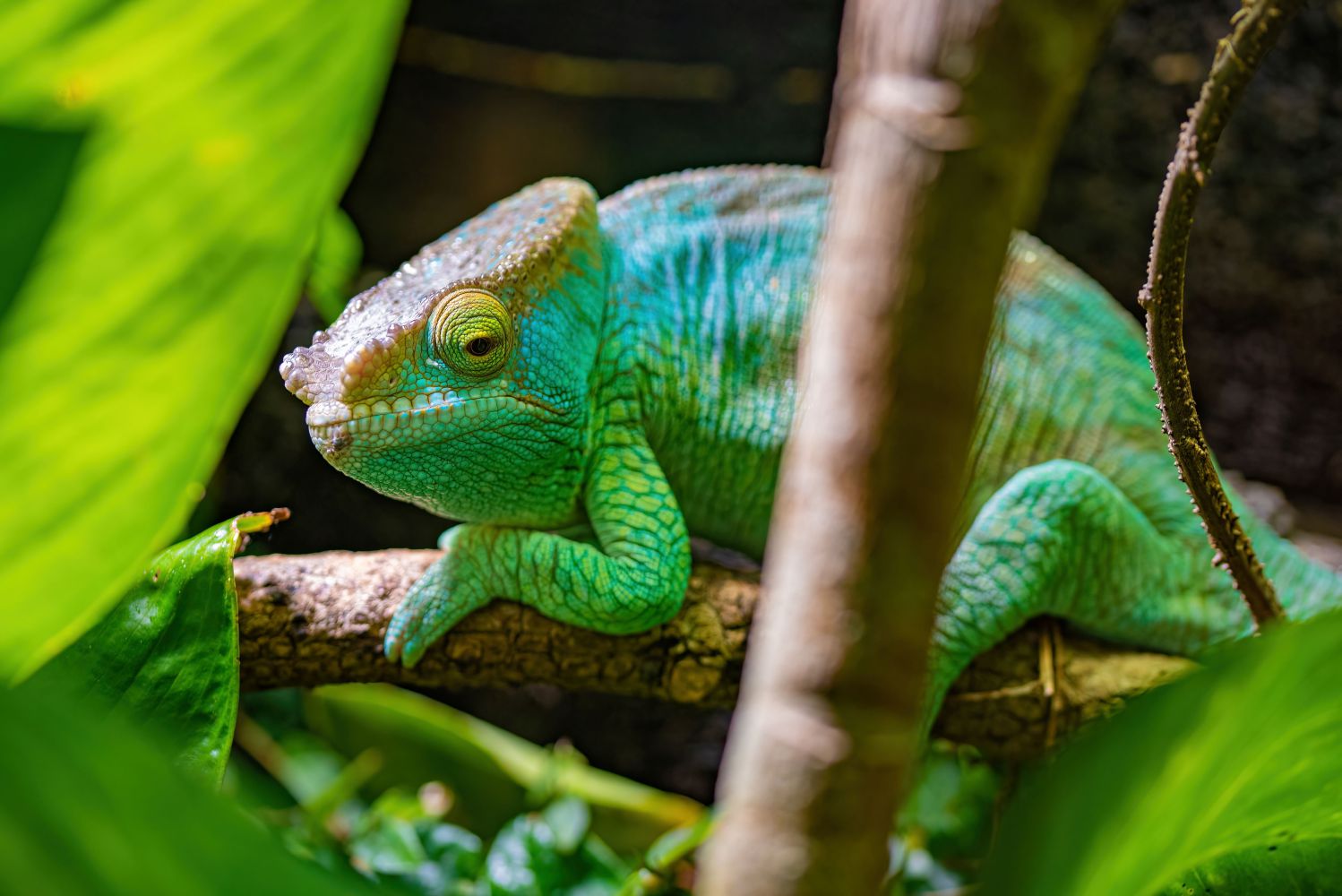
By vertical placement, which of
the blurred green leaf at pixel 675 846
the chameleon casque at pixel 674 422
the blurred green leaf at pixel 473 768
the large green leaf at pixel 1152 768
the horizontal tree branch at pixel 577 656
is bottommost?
the blurred green leaf at pixel 473 768

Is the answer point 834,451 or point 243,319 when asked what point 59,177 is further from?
point 834,451

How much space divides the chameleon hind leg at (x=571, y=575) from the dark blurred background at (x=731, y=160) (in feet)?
4.54

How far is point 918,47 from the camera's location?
313mm

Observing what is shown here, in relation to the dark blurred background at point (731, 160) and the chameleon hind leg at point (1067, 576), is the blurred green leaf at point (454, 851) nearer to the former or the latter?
the chameleon hind leg at point (1067, 576)

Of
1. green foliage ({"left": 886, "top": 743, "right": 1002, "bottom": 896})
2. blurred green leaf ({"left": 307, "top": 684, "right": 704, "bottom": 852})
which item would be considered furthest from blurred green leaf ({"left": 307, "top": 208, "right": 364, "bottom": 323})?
green foliage ({"left": 886, "top": 743, "right": 1002, "bottom": 896})

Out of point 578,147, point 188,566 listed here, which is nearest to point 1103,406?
point 188,566

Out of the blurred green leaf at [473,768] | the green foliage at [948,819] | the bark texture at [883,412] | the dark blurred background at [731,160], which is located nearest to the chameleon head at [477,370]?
the blurred green leaf at [473,768]

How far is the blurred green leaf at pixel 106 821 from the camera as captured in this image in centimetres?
25

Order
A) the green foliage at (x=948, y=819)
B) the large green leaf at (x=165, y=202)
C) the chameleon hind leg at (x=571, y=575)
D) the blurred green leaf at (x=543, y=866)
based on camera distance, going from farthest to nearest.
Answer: the green foliage at (x=948, y=819), the blurred green leaf at (x=543, y=866), the chameleon hind leg at (x=571, y=575), the large green leaf at (x=165, y=202)

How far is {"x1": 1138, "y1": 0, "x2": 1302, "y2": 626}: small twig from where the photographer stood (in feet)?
2.05

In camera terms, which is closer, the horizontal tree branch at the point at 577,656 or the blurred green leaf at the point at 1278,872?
the blurred green leaf at the point at 1278,872

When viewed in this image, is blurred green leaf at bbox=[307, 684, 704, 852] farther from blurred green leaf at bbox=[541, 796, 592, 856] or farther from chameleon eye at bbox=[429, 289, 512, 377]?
chameleon eye at bbox=[429, 289, 512, 377]

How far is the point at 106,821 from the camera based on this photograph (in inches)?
10.3

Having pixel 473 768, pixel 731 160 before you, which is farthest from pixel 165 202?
pixel 731 160
